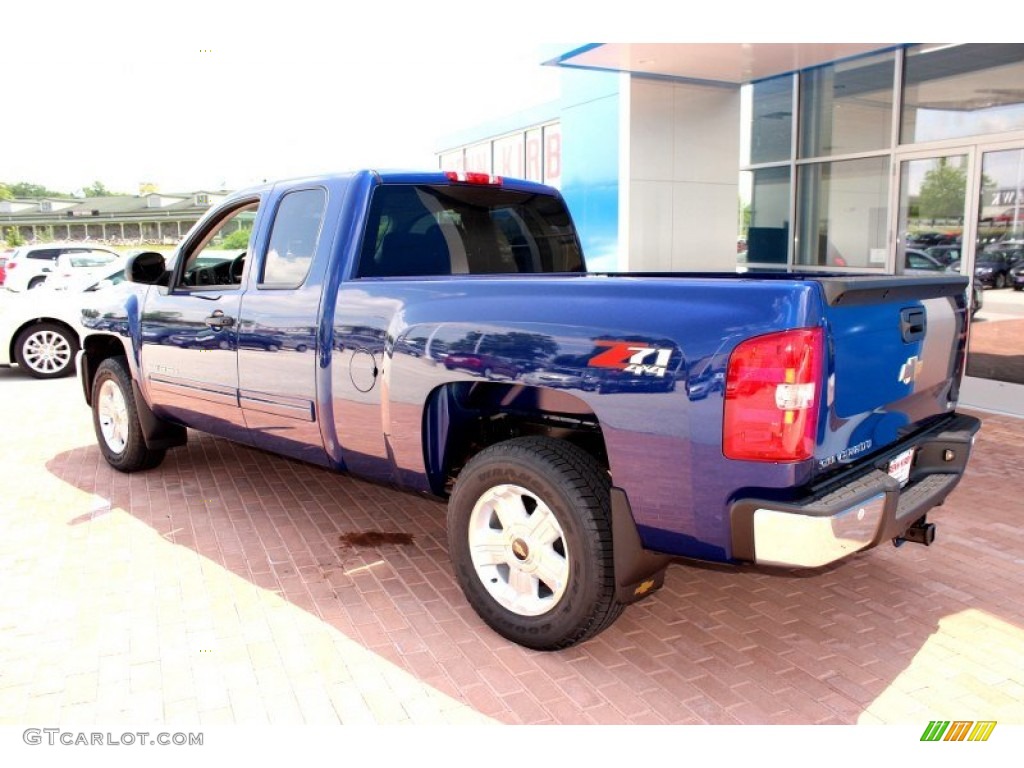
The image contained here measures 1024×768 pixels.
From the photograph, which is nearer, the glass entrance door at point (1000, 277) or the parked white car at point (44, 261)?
the glass entrance door at point (1000, 277)

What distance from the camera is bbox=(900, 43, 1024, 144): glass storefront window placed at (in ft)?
26.8

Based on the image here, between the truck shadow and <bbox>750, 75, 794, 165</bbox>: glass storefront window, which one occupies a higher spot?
<bbox>750, 75, 794, 165</bbox>: glass storefront window

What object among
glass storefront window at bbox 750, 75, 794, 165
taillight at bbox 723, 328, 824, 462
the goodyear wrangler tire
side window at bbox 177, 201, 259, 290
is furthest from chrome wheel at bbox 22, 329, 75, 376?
taillight at bbox 723, 328, 824, 462

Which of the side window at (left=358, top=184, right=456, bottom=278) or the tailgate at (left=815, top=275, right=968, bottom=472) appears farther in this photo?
the side window at (left=358, top=184, right=456, bottom=278)

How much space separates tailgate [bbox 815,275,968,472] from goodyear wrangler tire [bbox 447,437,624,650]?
87cm

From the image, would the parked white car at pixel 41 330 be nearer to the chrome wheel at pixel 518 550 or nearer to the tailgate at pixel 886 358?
the chrome wheel at pixel 518 550

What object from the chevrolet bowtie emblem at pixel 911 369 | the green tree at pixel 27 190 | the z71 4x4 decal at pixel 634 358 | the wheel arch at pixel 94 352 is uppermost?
the green tree at pixel 27 190

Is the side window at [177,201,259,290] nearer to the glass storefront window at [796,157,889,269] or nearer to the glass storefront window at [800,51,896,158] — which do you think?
the glass storefront window at [796,157,889,269]

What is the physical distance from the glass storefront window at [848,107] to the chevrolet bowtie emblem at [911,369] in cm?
719

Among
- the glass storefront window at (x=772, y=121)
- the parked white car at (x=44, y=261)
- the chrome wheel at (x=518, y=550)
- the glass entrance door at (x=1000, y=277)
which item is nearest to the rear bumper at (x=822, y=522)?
the chrome wheel at (x=518, y=550)

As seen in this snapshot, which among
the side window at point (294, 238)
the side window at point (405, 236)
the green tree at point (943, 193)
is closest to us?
the side window at point (405, 236)

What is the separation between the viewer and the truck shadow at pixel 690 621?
9.96 ft

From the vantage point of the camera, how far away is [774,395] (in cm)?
261

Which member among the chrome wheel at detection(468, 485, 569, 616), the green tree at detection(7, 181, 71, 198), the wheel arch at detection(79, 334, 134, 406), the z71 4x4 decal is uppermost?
the green tree at detection(7, 181, 71, 198)
